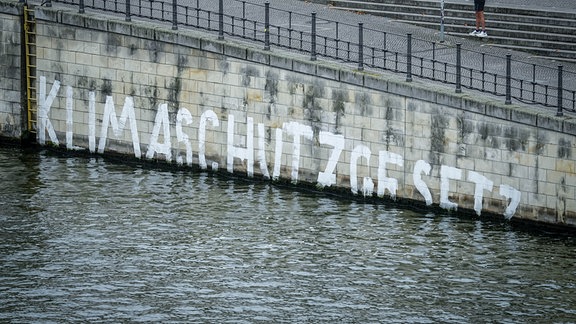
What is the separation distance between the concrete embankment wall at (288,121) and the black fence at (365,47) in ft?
1.93

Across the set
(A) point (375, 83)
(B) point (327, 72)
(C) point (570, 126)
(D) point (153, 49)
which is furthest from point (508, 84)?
(D) point (153, 49)

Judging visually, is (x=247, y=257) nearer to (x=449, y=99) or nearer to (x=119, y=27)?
(x=449, y=99)

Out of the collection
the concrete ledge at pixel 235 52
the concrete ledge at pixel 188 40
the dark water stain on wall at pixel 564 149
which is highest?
the concrete ledge at pixel 188 40

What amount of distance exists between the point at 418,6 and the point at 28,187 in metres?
13.4

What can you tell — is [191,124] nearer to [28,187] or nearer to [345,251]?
[28,187]

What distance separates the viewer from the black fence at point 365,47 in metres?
37.0

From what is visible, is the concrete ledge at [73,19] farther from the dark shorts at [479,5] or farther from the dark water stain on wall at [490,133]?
the dark water stain on wall at [490,133]

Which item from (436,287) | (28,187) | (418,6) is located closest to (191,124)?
(28,187)

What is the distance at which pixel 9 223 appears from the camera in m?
35.4

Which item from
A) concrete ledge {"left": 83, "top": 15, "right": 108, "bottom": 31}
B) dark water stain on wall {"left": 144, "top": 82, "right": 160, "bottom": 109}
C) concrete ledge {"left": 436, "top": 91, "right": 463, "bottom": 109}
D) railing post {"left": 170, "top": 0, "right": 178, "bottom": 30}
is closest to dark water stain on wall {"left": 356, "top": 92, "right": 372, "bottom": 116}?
concrete ledge {"left": 436, "top": 91, "right": 463, "bottom": 109}

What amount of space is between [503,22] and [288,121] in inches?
306

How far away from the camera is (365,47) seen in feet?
130

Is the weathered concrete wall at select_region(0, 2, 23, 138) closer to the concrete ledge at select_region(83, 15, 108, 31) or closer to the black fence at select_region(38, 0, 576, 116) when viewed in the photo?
the black fence at select_region(38, 0, 576, 116)

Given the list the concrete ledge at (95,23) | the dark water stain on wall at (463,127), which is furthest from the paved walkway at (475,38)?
the concrete ledge at (95,23)
